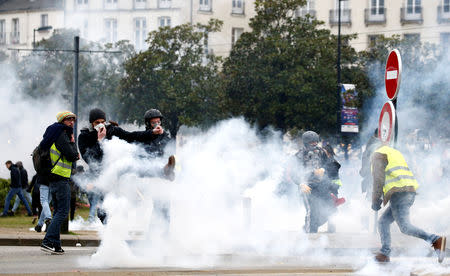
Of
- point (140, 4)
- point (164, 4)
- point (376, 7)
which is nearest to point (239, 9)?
point (164, 4)

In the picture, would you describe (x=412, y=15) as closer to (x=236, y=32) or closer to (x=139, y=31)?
(x=236, y=32)

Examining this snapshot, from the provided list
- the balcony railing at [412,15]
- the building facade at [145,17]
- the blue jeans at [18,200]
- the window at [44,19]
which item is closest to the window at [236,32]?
the building facade at [145,17]

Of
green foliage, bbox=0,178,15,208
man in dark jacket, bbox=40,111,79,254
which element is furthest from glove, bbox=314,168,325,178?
green foliage, bbox=0,178,15,208

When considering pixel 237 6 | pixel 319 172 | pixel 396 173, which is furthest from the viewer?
pixel 237 6

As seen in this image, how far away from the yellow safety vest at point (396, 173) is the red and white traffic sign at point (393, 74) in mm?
1929

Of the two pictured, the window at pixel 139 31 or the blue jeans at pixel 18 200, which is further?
the window at pixel 139 31

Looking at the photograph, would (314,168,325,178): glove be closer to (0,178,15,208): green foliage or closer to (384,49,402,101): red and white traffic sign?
(384,49,402,101): red and white traffic sign

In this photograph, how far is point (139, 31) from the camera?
43.3m

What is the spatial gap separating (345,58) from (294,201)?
1019 inches

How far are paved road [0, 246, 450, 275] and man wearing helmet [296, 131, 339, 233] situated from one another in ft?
7.80

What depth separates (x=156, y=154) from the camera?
9.85 m

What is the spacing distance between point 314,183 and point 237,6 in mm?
30159

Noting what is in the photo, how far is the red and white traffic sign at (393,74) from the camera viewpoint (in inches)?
445

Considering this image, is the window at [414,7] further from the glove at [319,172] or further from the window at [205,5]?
the glove at [319,172]
